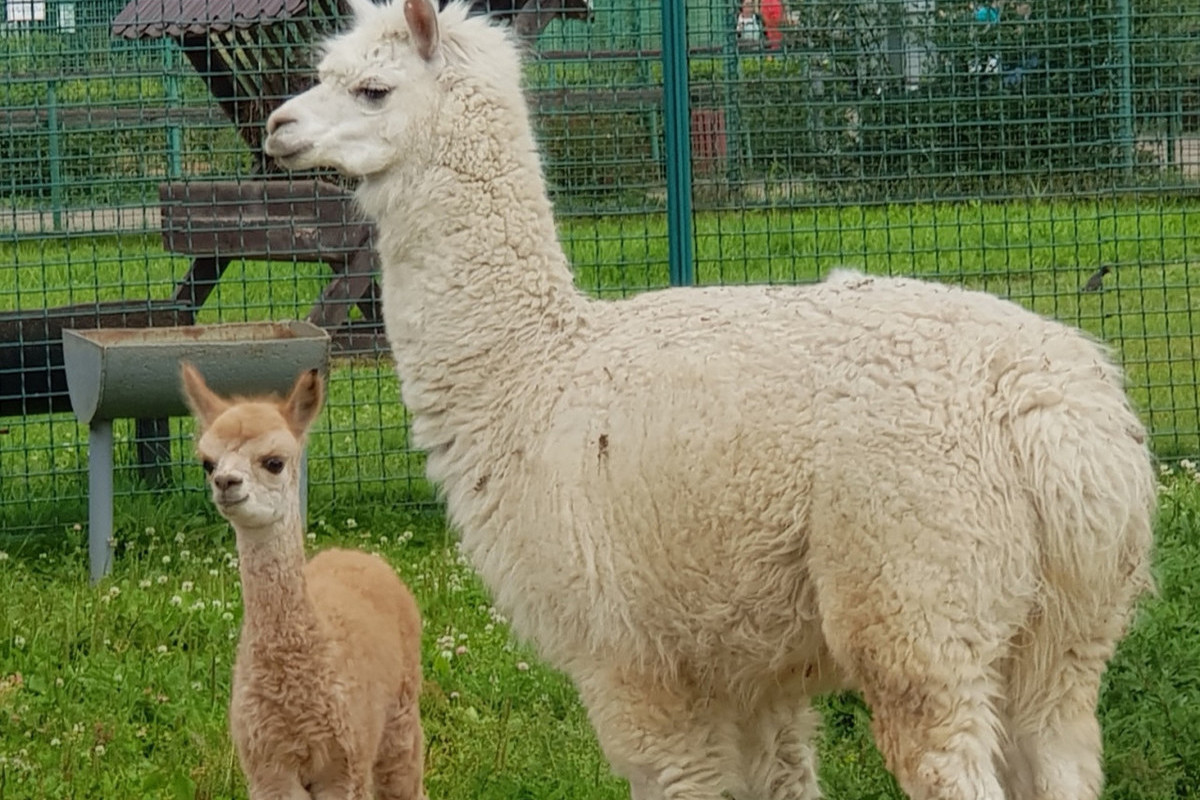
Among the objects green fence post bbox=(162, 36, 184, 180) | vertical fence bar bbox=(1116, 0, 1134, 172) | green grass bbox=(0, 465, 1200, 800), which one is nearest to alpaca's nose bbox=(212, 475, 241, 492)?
green grass bbox=(0, 465, 1200, 800)

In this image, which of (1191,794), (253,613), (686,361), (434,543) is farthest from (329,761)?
(434,543)

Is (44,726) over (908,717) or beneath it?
beneath

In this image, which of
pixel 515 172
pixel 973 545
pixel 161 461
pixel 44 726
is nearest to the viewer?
pixel 973 545

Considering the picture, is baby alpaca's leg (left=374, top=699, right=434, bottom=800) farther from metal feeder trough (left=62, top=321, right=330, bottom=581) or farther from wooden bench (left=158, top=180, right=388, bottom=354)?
wooden bench (left=158, top=180, right=388, bottom=354)

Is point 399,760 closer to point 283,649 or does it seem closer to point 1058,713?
point 283,649

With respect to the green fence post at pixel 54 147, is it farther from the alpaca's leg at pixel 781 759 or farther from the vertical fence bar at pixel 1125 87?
the alpaca's leg at pixel 781 759

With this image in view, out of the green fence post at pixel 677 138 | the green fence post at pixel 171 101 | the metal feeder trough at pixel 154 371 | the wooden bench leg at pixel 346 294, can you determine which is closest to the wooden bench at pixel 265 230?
the wooden bench leg at pixel 346 294

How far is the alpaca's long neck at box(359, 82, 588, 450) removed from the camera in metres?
4.83

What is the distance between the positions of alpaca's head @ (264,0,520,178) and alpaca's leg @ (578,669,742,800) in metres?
1.49

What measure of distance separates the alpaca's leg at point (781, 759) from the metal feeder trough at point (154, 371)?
237cm

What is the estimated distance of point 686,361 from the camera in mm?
4391

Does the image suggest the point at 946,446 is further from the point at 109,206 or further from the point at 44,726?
the point at 109,206

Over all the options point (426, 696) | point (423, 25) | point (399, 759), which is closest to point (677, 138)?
point (426, 696)

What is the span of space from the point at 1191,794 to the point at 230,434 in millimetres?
2723
